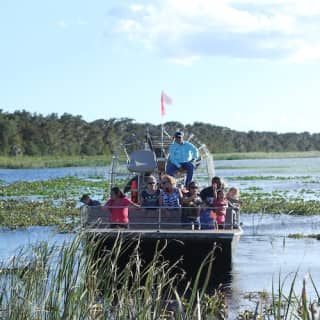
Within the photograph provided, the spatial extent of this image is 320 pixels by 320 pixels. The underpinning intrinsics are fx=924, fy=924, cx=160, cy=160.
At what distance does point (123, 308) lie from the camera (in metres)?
7.26

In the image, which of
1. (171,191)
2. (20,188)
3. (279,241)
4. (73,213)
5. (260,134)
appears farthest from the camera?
(260,134)

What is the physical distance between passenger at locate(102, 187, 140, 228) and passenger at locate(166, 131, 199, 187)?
209cm

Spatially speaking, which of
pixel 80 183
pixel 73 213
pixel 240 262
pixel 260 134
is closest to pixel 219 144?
pixel 260 134

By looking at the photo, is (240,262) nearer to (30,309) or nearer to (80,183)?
(30,309)

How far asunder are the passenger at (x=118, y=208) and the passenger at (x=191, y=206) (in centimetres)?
82

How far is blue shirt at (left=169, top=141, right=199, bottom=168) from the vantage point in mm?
17625

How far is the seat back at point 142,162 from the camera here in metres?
18.1

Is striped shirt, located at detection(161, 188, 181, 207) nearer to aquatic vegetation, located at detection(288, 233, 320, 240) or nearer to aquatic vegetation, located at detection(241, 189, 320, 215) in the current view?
aquatic vegetation, located at detection(288, 233, 320, 240)

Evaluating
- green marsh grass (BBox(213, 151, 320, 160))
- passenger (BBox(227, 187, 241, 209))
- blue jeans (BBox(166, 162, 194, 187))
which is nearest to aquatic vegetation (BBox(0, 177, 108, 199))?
blue jeans (BBox(166, 162, 194, 187))

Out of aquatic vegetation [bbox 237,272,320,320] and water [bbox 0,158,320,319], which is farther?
water [bbox 0,158,320,319]

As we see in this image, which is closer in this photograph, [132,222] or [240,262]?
[132,222]

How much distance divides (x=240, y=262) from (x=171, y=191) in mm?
3906

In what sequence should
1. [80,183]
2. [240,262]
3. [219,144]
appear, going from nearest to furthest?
[240,262], [80,183], [219,144]

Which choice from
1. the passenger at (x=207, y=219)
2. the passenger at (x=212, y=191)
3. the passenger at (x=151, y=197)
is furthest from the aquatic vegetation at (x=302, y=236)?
the passenger at (x=151, y=197)
